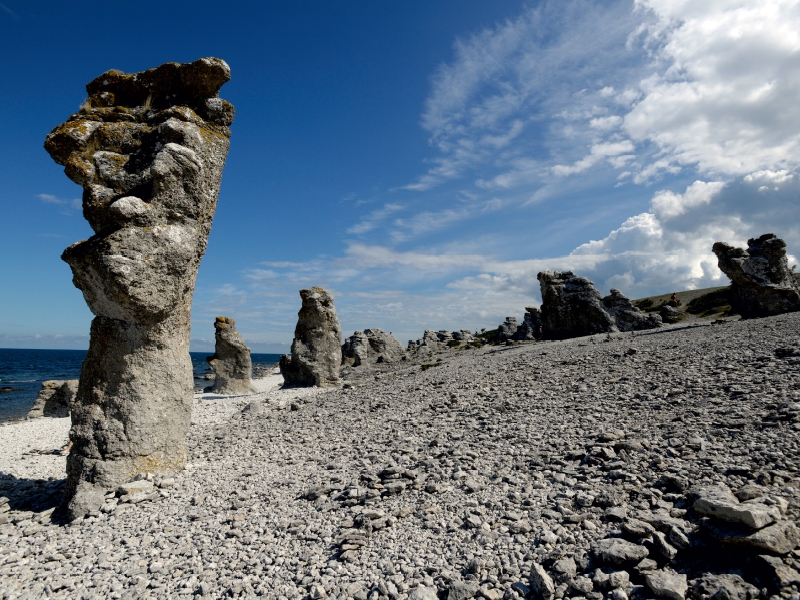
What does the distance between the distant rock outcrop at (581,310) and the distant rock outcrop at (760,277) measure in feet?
24.9

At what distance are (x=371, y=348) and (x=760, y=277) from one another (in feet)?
99.8

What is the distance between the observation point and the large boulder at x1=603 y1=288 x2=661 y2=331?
32281 mm

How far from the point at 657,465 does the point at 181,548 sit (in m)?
6.81

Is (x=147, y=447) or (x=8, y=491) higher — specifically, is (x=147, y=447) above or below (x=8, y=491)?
above

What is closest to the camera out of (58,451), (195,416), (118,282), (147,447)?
(118,282)

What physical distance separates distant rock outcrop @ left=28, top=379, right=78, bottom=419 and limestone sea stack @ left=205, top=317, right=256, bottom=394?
775 centimetres

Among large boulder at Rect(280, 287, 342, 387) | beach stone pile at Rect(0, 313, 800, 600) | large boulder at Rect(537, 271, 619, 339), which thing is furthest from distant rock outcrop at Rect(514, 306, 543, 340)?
beach stone pile at Rect(0, 313, 800, 600)

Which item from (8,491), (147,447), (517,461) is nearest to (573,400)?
(517,461)

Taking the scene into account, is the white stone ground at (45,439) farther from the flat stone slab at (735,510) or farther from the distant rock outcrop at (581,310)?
the distant rock outcrop at (581,310)

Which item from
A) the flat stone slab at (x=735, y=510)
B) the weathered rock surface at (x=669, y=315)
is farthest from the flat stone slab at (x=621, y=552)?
the weathered rock surface at (x=669, y=315)

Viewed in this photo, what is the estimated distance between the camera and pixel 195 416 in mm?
16953

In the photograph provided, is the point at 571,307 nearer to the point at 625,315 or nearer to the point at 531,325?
the point at 625,315

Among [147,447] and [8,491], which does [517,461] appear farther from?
[8,491]

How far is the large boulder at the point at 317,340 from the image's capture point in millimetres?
24453
